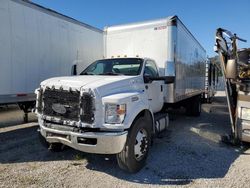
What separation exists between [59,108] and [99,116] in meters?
0.80

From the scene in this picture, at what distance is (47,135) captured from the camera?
4742 millimetres

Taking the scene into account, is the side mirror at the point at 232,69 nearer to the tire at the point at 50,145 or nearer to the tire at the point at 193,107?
the tire at the point at 50,145

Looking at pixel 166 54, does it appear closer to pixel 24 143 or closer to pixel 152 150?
pixel 152 150

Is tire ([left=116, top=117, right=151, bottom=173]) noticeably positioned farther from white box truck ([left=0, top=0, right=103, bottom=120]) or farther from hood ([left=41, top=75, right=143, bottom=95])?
white box truck ([left=0, top=0, right=103, bottom=120])

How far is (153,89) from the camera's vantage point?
6082 mm

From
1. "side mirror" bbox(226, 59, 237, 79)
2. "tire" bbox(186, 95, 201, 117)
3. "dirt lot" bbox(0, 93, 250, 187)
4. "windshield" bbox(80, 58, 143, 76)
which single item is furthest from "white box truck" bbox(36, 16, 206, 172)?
"tire" bbox(186, 95, 201, 117)

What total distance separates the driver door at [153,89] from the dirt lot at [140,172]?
1.10 meters

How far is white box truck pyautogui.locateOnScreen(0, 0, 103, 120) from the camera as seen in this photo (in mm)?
6320

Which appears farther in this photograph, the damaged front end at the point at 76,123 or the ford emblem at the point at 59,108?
the ford emblem at the point at 59,108

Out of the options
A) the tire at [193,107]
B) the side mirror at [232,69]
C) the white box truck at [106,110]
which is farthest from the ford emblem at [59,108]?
the tire at [193,107]

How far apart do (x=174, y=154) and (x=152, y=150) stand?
0.55 metres

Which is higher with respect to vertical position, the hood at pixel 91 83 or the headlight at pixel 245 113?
the hood at pixel 91 83

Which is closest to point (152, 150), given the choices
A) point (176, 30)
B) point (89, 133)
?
point (89, 133)

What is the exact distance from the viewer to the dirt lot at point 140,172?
4426mm
